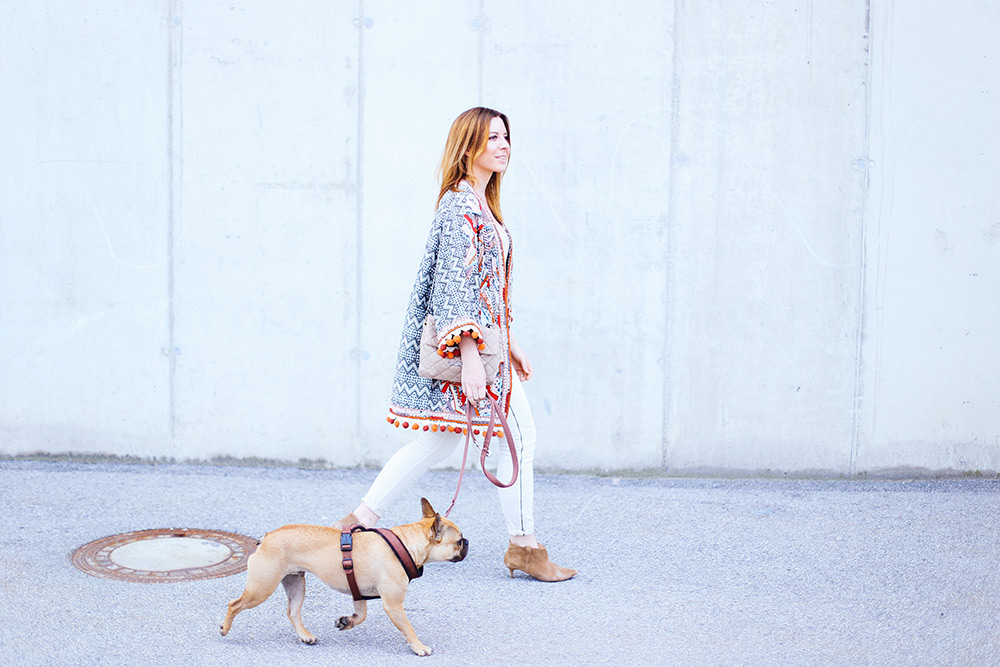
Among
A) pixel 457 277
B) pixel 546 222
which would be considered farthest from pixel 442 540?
pixel 546 222

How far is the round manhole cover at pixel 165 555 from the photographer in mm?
4422

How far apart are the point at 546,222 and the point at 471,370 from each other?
2187mm

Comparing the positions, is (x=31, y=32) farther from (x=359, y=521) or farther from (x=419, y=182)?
(x=359, y=521)

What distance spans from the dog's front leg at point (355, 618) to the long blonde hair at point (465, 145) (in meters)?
1.57

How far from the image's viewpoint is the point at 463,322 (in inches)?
159

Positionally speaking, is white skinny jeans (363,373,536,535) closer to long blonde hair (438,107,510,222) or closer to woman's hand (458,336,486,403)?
woman's hand (458,336,486,403)

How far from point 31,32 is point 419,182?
2282 mm

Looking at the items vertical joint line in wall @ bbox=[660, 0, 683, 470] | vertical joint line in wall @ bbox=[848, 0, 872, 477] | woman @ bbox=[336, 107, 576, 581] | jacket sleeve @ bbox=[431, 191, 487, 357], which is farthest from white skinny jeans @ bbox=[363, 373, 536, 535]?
vertical joint line in wall @ bbox=[848, 0, 872, 477]

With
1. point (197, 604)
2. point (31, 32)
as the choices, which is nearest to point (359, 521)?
point (197, 604)

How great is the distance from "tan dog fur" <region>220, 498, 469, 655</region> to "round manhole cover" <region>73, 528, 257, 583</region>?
0.81 meters

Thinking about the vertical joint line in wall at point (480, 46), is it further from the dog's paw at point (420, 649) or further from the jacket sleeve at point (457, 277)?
the dog's paw at point (420, 649)

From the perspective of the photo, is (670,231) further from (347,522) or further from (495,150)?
(347,522)

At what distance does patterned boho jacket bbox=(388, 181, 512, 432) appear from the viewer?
13.4 feet

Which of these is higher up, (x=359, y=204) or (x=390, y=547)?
(x=359, y=204)
